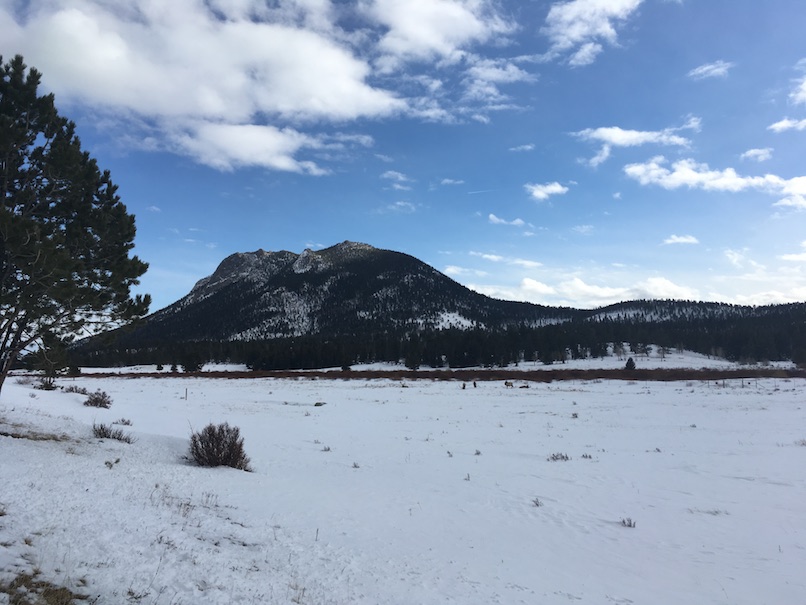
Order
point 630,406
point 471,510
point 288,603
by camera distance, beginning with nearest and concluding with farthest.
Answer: point 288,603
point 471,510
point 630,406

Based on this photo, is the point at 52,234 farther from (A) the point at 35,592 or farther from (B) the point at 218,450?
(A) the point at 35,592

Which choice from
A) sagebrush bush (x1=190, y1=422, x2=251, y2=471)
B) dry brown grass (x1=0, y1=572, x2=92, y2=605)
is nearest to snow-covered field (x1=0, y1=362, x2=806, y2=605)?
dry brown grass (x1=0, y1=572, x2=92, y2=605)

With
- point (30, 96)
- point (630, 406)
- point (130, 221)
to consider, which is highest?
point (30, 96)

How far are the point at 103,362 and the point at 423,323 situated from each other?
4655 inches

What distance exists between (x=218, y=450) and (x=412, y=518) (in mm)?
5857

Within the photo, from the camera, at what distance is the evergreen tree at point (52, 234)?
349 inches

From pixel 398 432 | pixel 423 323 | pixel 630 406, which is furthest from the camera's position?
pixel 423 323

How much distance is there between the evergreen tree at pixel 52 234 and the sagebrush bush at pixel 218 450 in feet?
11.8

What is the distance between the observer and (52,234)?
9.41 metres

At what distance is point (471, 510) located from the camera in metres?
9.02

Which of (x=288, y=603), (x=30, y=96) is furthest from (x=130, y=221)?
(x=288, y=603)

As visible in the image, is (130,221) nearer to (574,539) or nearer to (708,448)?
(574,539)

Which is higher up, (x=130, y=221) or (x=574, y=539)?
(x=130, y=221)

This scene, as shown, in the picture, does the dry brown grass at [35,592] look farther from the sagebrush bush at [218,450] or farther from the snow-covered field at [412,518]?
the sagebrush bush at [218,450]
